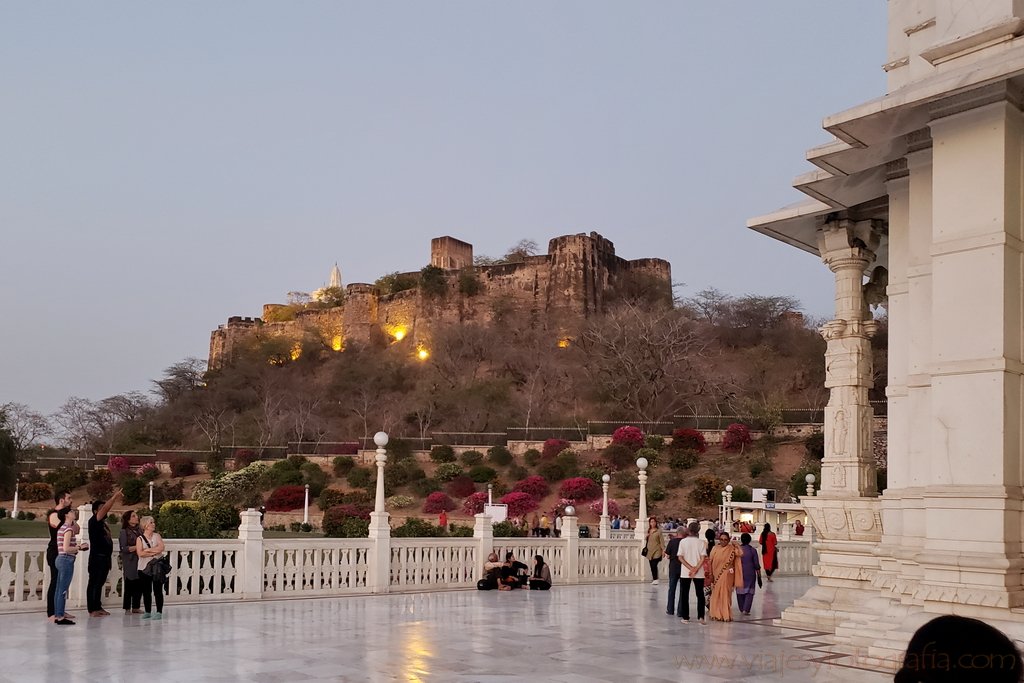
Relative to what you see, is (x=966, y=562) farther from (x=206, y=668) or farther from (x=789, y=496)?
(x=789, y=496)

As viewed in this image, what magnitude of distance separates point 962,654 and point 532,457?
45149 millimetres

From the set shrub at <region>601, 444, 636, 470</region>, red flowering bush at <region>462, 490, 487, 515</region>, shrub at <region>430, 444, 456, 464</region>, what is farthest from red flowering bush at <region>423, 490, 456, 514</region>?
shrub at <region>601, 444, 636, 470</region>

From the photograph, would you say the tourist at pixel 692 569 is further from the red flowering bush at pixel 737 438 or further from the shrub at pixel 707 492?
the red flowering bush at pixel 737 438

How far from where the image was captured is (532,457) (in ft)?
153

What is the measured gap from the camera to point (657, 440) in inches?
1773

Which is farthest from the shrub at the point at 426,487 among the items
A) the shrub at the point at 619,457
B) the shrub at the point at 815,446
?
the shrub at the point at 815,446

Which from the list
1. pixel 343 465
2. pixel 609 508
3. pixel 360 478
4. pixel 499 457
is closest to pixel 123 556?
pixel 609 508

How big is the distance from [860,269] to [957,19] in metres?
4.20

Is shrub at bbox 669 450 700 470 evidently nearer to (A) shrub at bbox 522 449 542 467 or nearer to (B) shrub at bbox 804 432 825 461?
(B) shrub at bbox 804 432 825 461

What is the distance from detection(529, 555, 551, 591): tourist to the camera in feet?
54.5

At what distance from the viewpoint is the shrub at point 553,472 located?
43.8 m

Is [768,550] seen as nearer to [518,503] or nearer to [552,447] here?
[518,503]

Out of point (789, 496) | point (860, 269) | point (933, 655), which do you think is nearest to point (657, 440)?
point (789, 496)

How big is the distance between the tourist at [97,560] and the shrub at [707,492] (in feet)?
97.6
